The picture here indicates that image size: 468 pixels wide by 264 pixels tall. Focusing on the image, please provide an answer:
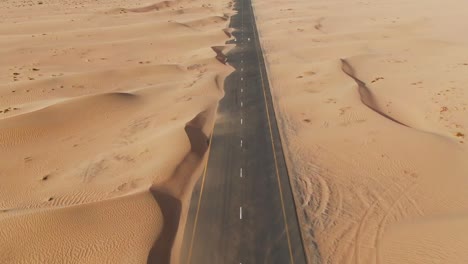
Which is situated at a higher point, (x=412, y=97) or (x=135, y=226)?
(x=135, y=226)

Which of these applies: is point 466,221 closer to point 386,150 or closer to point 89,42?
point 386,150

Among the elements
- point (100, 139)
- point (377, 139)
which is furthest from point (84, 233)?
point (377, 139)

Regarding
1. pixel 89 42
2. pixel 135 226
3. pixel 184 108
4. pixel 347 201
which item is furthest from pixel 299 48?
pixel 135 226

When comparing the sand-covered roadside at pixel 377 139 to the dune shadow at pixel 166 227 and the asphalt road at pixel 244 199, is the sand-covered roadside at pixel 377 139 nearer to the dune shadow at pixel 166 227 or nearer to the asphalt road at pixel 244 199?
the asphalt road at pixel 244 199

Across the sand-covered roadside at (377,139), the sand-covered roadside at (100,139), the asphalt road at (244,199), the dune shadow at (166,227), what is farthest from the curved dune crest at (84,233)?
the sand-covered roadside at (377,139)

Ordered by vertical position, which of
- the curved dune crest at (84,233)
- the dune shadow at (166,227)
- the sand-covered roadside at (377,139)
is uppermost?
the curved dune crest at (84,233)

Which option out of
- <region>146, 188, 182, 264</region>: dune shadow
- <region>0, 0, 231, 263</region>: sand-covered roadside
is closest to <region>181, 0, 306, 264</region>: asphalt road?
<region>146, 188, 182, 264</region>: dune shadow

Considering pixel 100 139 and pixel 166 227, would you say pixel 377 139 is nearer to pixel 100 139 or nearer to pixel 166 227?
pixel 166 227
